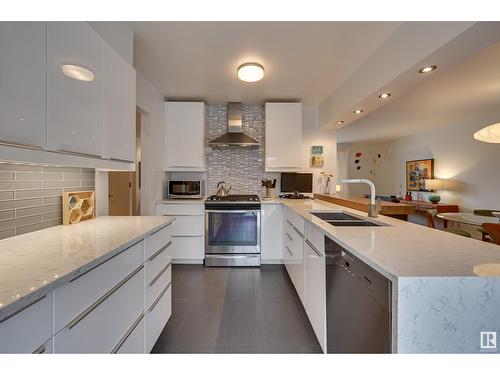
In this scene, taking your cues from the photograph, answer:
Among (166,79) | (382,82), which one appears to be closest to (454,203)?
(382,82)

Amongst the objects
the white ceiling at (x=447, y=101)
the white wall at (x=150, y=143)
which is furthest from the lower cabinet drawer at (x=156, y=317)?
the white ceiling at (x=447, y=101)

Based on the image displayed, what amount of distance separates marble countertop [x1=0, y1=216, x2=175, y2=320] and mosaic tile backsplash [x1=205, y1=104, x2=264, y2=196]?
2136 millimetres

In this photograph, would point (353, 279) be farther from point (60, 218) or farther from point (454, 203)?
point (454, 203)

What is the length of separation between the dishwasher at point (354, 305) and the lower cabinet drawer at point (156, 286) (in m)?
1.08

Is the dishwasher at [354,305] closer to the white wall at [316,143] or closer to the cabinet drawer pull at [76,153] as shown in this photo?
the cabinet drawer pull at [76,153]

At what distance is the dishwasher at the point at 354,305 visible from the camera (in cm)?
87

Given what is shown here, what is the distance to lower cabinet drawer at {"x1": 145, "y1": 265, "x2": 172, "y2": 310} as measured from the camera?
141cm

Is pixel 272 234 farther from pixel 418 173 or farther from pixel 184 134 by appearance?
pixel 418 173

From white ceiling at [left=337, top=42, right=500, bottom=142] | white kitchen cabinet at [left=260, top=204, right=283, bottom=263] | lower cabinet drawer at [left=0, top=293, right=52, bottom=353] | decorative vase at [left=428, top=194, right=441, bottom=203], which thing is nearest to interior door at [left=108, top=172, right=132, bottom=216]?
white kitchen cabinet at [left=260, top=204, right=283, bottom=263]

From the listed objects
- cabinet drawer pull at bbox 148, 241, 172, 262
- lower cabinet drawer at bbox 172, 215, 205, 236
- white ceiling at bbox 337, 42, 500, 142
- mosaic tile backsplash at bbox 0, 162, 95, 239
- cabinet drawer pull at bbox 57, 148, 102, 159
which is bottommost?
lower cabinet drawer at bbox 172, 215, 205, 236

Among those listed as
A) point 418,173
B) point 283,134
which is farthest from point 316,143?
point 418,173

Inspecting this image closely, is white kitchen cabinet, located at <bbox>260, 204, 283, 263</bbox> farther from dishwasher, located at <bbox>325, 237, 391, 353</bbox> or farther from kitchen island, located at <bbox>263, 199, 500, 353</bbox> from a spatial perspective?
kitchen island, located at <bbox>263, 199, 500, 353</bbox>

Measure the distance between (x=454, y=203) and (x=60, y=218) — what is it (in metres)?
Result: 6.84

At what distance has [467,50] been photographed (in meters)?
1.44
